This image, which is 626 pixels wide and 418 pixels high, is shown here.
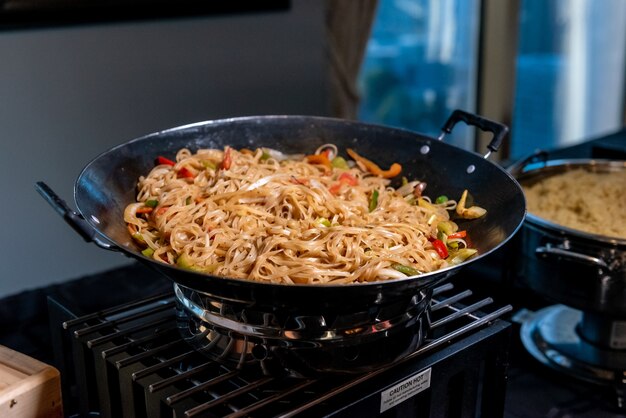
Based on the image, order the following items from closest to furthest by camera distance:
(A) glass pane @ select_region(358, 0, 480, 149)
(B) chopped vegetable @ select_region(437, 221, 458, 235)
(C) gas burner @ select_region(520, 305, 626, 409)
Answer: (B) chopped vegetable @ select_region(437, 221, 458, 235)
(C) gas burner @ select_region(520, 305, 626, 409)
(A) glass pane @ select_region(358, 0, 480, 149)

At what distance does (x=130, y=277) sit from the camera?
235 centimetres

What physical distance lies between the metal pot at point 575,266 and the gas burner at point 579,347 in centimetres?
18

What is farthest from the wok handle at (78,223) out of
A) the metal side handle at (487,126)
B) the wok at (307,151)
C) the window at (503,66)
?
the window at (503,66)

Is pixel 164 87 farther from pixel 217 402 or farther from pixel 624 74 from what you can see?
pixel 624 74

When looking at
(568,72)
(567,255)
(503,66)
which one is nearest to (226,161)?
(567,255)

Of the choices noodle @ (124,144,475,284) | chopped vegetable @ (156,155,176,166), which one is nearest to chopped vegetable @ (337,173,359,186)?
noodle @ (124,144,475,284)

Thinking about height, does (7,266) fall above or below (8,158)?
below

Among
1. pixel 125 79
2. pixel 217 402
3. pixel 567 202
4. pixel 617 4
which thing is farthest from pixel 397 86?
pixel 217 402

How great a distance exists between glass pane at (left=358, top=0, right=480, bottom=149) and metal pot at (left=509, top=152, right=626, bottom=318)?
9.52 ft

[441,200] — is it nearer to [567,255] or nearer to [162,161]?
[567,255]

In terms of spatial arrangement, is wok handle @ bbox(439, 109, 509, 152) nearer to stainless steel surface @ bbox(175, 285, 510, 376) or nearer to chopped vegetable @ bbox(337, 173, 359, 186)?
chopped vegetable @ bbox(337, 173, 359, 186)

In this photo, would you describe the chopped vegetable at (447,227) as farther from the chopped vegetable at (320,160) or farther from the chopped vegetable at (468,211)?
the chopped vegetable at (320,160)

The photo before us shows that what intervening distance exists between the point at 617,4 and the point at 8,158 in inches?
152

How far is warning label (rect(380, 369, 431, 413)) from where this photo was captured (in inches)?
44.6
